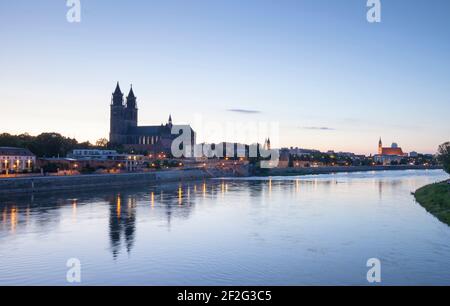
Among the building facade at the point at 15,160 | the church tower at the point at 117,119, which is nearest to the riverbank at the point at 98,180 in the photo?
the building facade at the point at 15,160

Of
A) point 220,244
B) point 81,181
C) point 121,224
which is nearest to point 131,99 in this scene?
point 81,181

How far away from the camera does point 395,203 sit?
49750 millimetres

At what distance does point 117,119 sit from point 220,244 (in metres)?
142

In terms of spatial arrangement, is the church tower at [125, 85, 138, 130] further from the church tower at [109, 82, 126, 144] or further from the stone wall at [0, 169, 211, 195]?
the stone wall at [0, 169, 211, 195]

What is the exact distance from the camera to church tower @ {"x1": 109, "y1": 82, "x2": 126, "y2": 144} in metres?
162

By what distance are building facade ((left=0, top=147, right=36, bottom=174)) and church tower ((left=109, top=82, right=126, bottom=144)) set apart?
251 ft

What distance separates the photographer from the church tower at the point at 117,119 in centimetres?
16225

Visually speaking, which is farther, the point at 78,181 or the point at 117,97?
the point at 117,97

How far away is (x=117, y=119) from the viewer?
16312 centimetres

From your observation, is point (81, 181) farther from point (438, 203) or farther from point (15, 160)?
point (438, 203)

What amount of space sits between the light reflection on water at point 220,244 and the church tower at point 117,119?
119648 millimetres
